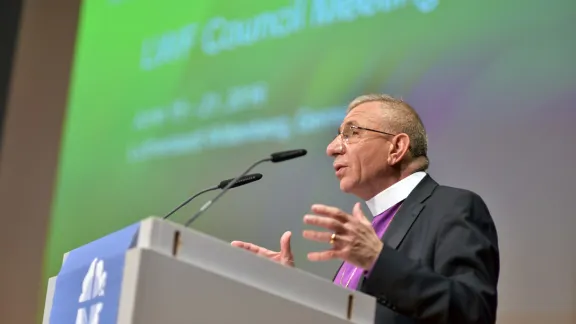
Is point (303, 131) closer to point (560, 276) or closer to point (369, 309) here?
point (560, 276)

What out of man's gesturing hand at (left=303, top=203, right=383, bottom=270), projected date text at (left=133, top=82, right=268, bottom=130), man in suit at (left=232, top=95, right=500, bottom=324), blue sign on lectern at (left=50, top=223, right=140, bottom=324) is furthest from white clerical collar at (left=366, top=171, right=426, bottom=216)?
projected date text at (left=133, top=82, right=268, bottom=130)

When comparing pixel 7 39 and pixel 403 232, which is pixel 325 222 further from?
pixel 7 39

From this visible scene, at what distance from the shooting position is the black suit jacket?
2.09 meters

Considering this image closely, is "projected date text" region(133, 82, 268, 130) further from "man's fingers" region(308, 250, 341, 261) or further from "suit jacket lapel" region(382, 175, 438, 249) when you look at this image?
"man's fingers" region(308, 250, 341, 261)

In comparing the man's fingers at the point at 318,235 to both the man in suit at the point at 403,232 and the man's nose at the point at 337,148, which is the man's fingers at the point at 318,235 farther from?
the man's nose at the point at 337,148

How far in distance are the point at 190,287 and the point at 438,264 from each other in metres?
0.82

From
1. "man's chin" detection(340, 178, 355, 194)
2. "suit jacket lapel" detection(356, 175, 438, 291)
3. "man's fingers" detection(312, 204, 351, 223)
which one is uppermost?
"man's chin" detection(340, 178, 355, 194)

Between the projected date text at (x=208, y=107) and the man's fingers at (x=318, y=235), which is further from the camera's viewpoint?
the projected date text at (x=208, y=107)

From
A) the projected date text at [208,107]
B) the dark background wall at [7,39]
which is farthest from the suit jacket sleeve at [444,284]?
the dark background wall at [7,39]

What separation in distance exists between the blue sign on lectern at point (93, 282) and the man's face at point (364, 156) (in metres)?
1.07

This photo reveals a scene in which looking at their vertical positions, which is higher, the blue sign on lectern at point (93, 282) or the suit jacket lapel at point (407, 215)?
the suit jacket lapel at point (407, 215)

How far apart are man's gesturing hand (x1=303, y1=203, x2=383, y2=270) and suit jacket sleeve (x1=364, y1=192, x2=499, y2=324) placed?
4cm

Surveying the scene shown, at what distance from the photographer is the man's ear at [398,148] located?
113 inches

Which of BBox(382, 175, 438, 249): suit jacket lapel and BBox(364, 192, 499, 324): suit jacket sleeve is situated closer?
BBox(364, 192, 499, 324): suit jacket sleeve
